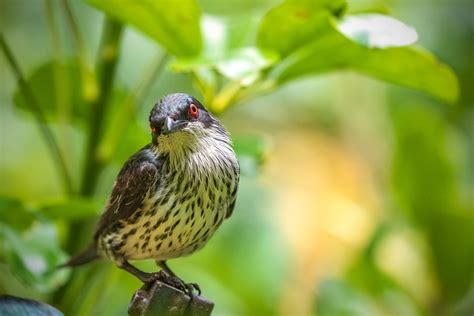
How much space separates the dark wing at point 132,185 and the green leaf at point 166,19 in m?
0.29

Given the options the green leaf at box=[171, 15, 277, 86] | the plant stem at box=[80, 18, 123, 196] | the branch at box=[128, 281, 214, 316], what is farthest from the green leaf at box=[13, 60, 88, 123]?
the branch at box=[128, 281, 214, 316]

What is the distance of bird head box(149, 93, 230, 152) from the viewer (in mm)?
1647

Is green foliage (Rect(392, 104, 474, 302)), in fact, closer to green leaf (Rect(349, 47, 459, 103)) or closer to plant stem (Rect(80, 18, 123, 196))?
green leaf (Rect(349, 47, 459, 103))

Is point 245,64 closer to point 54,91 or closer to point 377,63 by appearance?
point 377,63

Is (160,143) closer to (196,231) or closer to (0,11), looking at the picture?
(196,231)

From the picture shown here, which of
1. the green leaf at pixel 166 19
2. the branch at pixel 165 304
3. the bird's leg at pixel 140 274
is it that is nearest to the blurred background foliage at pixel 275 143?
the green leaf at pixel 166 19

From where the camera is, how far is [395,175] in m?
3.33

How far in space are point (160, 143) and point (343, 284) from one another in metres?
1.56

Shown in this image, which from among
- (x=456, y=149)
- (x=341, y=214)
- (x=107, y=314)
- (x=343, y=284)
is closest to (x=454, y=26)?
(x=341, y=214)

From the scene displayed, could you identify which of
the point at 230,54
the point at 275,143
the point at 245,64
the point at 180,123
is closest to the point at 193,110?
the point at 180,123

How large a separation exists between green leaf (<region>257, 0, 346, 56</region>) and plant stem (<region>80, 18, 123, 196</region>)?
1.74 feet

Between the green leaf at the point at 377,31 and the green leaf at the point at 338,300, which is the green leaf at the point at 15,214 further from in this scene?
the green leaf at the point at 338,300

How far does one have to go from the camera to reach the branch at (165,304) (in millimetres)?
1434

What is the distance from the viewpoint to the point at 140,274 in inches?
75.9
